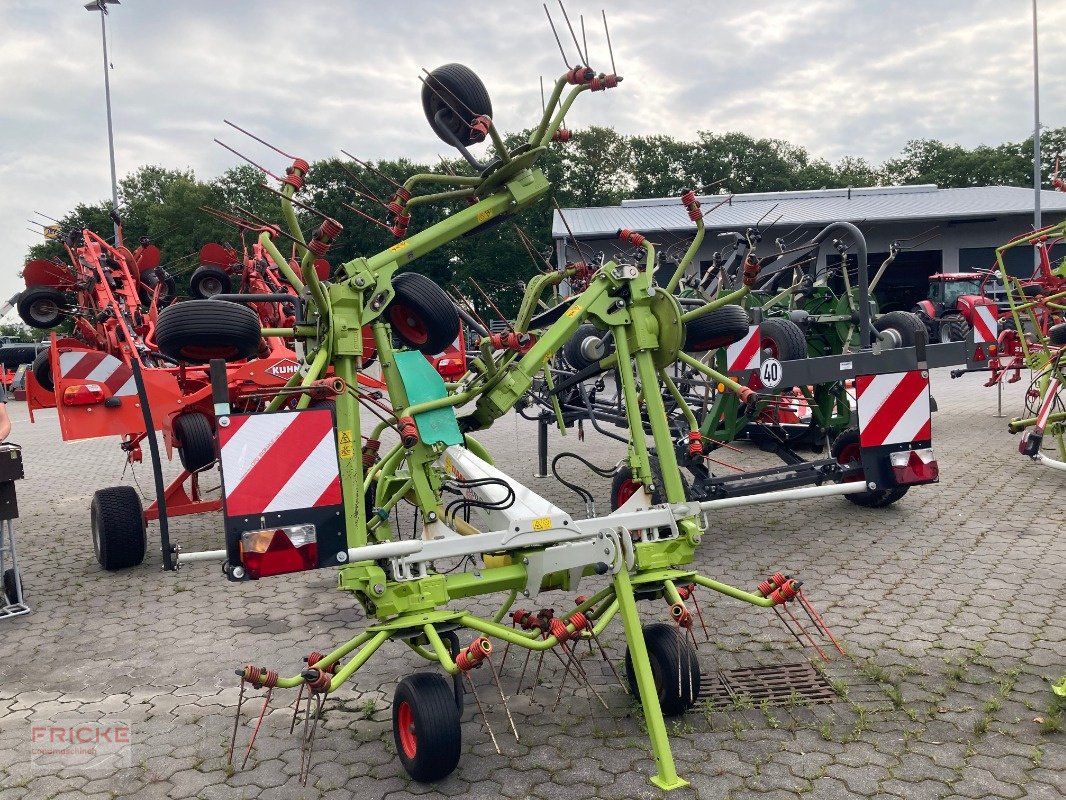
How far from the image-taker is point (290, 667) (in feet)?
14.4

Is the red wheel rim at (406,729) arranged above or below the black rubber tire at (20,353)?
below

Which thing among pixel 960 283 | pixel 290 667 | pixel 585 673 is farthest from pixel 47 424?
pixel 960 283

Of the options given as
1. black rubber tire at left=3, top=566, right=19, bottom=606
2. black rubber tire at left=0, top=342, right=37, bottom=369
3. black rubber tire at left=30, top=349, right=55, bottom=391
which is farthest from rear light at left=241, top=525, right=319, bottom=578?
black rubber tire at left=0, top=342, right=37, bottom=369

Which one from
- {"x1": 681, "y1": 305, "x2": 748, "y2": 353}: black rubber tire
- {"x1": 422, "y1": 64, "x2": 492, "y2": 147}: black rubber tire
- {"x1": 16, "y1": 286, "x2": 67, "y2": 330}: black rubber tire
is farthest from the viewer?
{"x1": 16, "y1": 286, "x2": 67, "y2": 330}: black rubber tire

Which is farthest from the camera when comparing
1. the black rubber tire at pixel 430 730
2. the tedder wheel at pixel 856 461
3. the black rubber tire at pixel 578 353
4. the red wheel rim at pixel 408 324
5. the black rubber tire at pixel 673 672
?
the tedder wheel at pixel 856 461

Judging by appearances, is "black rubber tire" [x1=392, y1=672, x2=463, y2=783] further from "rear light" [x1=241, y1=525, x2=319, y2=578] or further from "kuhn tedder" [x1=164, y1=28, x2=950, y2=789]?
"rear light" [x1=241, y1=525, x2=319, y2=578]

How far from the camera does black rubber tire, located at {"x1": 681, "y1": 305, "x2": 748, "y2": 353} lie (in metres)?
4.30

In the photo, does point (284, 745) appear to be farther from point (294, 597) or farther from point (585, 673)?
point (294, 597)

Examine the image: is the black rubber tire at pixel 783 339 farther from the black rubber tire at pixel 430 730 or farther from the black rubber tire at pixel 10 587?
the black rubber tire at pixel 10 587

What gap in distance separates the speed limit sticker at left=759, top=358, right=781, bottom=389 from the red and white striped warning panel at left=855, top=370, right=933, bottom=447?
1.19 metres

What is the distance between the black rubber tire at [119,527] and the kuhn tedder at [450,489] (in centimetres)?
286

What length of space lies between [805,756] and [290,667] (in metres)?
2.54

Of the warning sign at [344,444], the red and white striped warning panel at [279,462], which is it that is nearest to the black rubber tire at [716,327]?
the warning sign at [344,444]

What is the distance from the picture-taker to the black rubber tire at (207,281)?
8.21m
